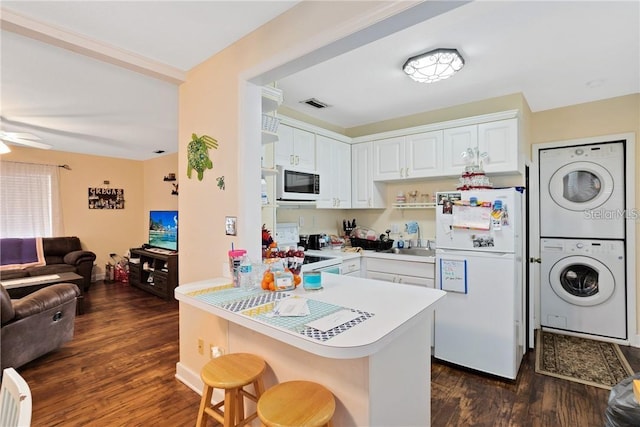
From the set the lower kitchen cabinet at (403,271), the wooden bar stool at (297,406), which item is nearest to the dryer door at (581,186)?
the lower kitchen cabinet at (403,271)

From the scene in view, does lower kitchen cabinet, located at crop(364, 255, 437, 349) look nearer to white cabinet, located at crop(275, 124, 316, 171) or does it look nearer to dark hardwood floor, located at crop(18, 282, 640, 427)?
dark hardwood floor, located at crop(18, 282, 640, 427)

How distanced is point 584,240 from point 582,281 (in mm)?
454

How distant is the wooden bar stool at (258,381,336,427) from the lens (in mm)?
1163

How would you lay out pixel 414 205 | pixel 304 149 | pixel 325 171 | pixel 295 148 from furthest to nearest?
pixel 414 205 → pixel 325 171 → pixel 304 149 → pixel 295 148

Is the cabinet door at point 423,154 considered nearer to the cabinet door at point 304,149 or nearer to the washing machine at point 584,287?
the cabinet door at point 304,149

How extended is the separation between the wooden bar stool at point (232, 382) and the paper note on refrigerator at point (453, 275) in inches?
73.1

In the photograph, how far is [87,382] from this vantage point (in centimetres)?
249

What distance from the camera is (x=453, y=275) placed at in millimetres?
2760

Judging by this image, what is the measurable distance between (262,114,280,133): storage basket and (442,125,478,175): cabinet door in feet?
5.98

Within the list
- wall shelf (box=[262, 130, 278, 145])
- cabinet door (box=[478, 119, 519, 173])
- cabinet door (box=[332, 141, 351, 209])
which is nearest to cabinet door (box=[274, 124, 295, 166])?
wall shelf (box=[262, 130, 278, 145])

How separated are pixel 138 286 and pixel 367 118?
194 inches

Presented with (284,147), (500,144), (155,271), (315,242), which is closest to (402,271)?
(315,242)

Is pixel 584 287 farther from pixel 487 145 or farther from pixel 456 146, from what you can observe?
pixel 456 146

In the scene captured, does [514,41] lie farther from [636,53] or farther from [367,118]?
[367,118]
